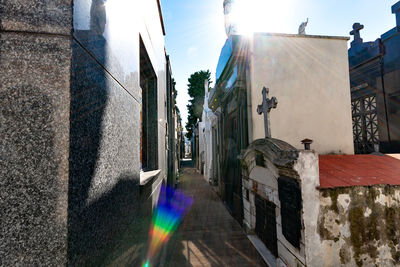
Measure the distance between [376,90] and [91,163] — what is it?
1442 cm

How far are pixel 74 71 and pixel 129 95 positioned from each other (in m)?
1.23

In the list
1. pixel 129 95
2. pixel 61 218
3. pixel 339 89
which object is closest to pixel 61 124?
pixel 61 218

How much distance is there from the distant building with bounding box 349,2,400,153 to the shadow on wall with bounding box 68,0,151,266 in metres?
13.1

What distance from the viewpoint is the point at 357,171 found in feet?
13.4

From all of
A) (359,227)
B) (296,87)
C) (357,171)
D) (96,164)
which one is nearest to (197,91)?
(296,87)

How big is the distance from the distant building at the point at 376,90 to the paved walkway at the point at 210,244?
31.3 feet

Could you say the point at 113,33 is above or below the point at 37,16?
above

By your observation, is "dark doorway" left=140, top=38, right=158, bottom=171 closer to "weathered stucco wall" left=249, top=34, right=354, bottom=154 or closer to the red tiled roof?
"weathered stucco wall" left=249, top=34, right=354, bottom=154

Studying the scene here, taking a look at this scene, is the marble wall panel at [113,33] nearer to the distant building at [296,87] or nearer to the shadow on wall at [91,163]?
the shadow on wall at [91,163]

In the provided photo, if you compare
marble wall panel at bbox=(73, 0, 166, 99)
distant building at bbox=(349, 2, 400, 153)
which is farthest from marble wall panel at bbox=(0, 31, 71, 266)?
distant building at bbox=(349, 2, 400, 153)

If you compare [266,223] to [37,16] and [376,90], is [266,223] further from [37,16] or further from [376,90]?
[376,90]

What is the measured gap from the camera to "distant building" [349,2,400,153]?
9.73 meters

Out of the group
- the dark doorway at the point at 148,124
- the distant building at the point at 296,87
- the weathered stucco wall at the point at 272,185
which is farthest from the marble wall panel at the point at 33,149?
the distant building at the point at 296,87

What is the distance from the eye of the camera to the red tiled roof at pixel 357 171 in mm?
3537
